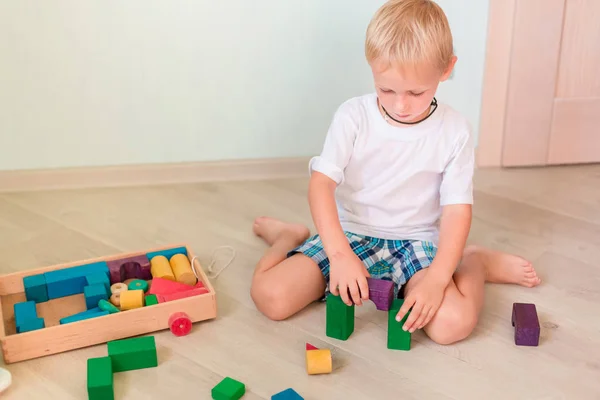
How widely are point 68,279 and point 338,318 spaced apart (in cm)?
50

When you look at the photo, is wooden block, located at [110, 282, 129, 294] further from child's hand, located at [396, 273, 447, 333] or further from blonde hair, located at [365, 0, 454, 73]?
blonde hair, located at [365, 0, 454, 73]

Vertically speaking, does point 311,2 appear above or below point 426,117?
above

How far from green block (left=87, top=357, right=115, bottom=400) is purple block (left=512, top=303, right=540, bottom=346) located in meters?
0.68

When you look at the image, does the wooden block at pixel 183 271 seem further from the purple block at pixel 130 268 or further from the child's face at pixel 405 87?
the child's face at pixel 405 87

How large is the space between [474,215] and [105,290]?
2.89ft

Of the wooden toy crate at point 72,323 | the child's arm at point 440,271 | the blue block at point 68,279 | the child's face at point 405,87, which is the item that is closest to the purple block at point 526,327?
the child's arm at point 440,271

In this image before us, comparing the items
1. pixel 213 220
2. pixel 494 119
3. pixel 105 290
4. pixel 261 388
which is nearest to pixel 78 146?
pixel 213 220

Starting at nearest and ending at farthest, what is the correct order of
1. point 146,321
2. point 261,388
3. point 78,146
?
point 261,388 → point 146,321 → point 78,146

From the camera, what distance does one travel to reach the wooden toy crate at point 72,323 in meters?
1.19

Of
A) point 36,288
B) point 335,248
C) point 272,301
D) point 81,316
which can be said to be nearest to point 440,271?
point 335,248

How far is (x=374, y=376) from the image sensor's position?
1177mm

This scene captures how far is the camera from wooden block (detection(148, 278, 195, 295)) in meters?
1.32

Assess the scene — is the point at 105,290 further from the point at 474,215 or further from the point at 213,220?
the point at 474,215

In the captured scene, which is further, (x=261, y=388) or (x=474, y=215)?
(x=474, y=215)
